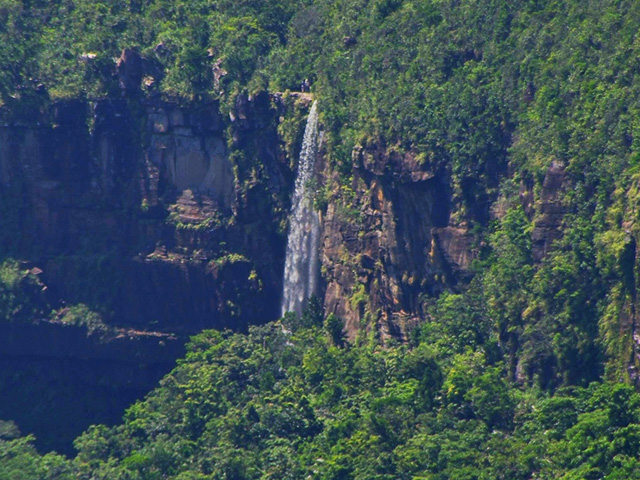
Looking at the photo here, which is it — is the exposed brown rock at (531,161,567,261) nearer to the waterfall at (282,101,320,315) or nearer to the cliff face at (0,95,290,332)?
the waterfall at (282,101,320,315)

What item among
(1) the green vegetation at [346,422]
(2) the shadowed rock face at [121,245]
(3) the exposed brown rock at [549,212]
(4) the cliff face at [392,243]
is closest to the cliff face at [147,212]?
(2) the shadowed rock face at [121,245]

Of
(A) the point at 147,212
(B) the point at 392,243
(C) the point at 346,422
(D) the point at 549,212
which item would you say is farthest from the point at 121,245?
(D) the point at 549,212

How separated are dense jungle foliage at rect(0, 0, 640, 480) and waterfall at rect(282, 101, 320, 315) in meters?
1.60

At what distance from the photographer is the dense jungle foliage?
41.6m

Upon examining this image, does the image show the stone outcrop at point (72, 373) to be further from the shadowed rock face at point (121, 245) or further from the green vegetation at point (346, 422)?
the green vegetation at point (346, 422)

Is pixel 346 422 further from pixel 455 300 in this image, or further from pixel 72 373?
pixel 72 373

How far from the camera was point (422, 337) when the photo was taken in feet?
159

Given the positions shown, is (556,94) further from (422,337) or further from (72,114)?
(72,114)

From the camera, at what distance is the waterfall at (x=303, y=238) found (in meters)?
55.3

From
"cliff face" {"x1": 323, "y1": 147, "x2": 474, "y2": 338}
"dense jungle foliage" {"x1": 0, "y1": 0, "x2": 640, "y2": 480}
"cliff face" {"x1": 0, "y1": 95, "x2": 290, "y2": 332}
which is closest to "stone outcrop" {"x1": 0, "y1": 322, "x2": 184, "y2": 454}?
"cliff face" {"x1": 0, "y1": 95, "x2": 290, "y2": 332}

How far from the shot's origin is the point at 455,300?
47.7 metres

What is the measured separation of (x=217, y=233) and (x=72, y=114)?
734 centimetres

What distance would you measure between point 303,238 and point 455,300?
10.1 m

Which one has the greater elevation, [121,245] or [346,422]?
[121,245]
